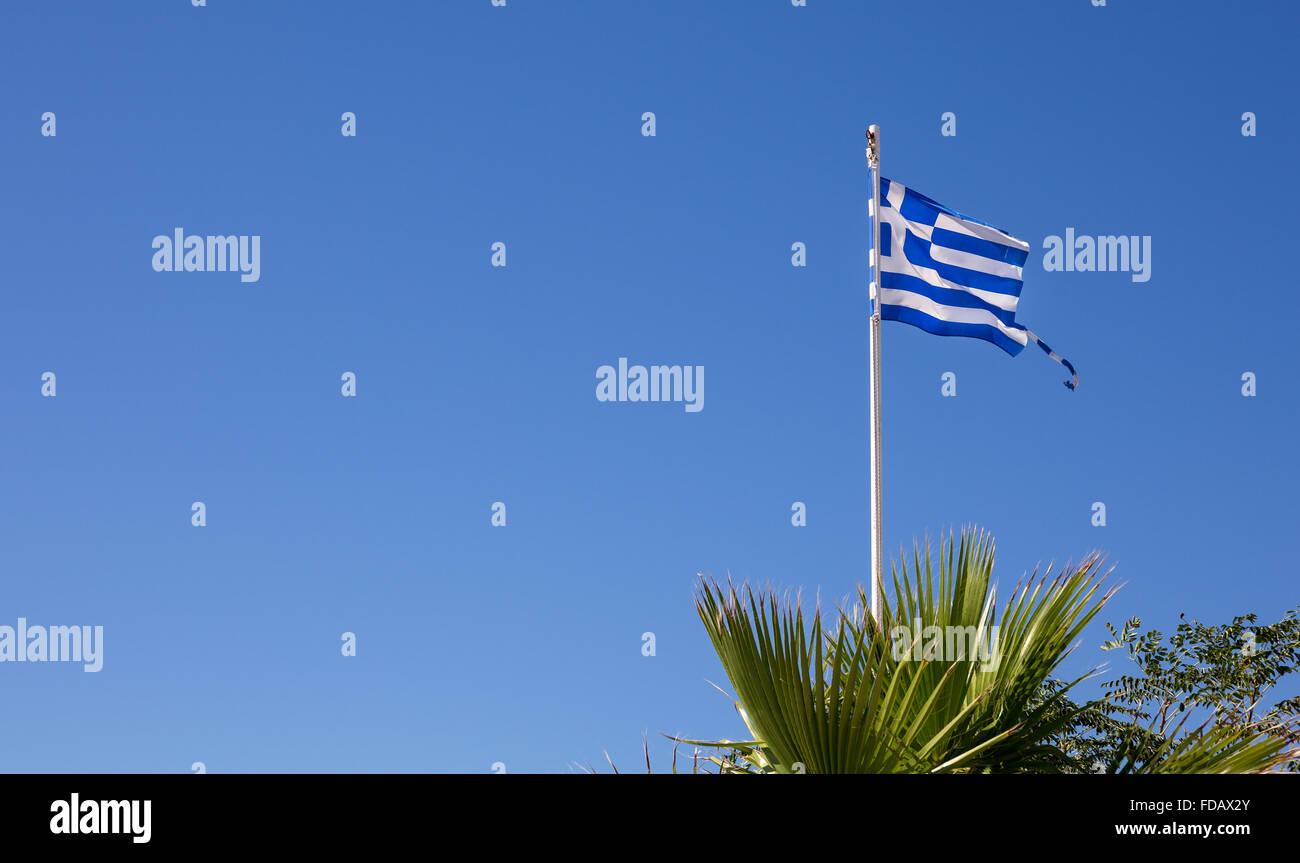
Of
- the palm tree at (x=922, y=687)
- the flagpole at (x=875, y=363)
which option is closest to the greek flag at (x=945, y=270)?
the flagpole at (x=875, y=363)

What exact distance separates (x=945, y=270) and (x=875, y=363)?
109cm

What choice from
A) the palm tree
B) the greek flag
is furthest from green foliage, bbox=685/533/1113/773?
the greek flag

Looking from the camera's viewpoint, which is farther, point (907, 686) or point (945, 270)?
point (945, 270)

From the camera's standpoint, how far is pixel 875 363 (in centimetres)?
918

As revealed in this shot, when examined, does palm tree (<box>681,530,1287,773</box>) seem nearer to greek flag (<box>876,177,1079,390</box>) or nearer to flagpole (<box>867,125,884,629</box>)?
flagpole (<box>867,125,884,629</box>)

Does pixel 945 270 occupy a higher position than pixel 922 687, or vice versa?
pixel 945 270

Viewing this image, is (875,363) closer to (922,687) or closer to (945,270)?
(945,270)

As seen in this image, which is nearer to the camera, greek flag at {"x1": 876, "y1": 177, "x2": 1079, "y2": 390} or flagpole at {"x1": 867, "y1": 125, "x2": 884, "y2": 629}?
flagpole at {"x1": 867, "y1": 125, "x2": 884, "y2": 629}

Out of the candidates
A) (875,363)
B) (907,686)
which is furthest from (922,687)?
(875,363)

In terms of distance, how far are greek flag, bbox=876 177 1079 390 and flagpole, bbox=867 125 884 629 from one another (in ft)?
0.20

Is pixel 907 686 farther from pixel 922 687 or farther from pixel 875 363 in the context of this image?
pixel 875 363

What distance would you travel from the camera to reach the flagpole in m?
7.97
